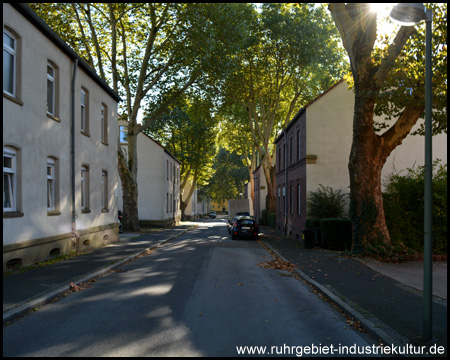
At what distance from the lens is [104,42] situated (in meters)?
26.7

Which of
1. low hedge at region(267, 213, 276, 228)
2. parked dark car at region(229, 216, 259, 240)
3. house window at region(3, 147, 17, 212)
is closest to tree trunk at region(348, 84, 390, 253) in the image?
house window at region(3, 147, 17, 212)

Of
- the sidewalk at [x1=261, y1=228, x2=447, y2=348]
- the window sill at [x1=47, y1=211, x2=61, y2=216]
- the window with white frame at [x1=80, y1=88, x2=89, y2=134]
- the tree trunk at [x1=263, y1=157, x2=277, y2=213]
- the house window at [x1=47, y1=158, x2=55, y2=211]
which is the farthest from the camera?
the tree trunk at [x1=263, y1=157, x2=277, y2=213]

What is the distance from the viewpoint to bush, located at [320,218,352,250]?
18.0 meters

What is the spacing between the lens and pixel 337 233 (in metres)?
18.1

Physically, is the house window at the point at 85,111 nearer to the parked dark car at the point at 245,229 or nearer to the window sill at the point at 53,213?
the window sill at the point at 53,213

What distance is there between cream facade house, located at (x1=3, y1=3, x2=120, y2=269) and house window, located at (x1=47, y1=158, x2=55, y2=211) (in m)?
0.03

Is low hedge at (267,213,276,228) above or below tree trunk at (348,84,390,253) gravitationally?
below

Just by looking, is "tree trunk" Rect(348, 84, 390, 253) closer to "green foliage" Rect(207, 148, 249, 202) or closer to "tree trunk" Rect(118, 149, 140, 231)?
"tree trunk" Rect(118, 149, 140, 231)

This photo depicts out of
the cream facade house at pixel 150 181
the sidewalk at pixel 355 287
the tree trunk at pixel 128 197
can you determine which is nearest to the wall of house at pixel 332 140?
the sidewalk at pixel 355 287

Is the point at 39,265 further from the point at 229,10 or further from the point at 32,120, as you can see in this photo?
the point at 229,10

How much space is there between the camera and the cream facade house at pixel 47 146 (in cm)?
1151

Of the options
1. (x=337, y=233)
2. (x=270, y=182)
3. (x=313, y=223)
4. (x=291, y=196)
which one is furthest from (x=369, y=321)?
(x=270, y=182)

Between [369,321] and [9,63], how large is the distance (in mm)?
10991

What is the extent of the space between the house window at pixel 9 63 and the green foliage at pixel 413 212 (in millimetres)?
12989
